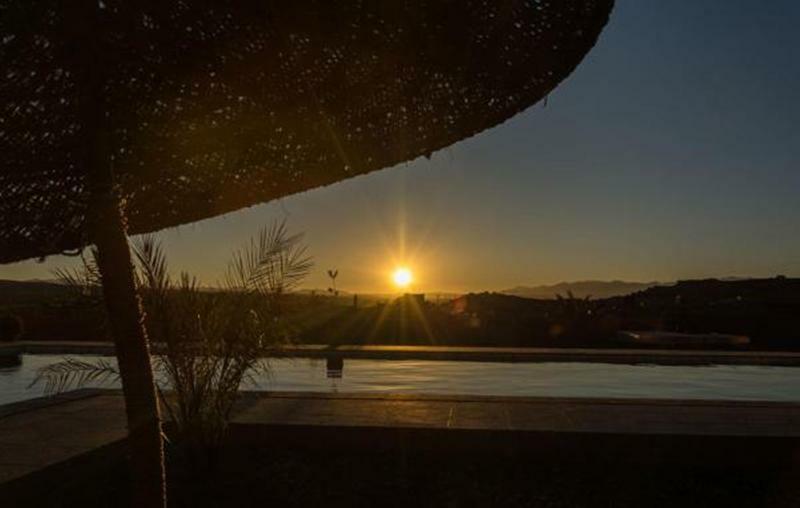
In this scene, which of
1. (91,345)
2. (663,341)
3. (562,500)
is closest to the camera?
(562,500)

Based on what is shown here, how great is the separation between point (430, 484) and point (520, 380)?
8.53 m

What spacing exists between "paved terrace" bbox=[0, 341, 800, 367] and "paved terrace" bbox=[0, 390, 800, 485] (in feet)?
23.2

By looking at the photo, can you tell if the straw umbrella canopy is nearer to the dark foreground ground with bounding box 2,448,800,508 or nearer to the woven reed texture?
the woven reed texture

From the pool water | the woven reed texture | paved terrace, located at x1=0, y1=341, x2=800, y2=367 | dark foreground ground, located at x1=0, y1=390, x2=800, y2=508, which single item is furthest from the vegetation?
paved terrace, located at x1=0, y1=341, x2=800, y2=367

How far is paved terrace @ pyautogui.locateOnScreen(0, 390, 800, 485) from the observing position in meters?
5.81

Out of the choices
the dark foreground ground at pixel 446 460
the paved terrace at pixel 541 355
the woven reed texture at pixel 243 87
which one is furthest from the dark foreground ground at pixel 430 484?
the paved terrace at pixel 541 355

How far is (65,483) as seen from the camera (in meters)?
5.37

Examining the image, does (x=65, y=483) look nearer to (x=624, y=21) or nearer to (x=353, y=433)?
(x=353, y=433)

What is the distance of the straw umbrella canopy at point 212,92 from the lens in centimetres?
245

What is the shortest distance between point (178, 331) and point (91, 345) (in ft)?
41.8

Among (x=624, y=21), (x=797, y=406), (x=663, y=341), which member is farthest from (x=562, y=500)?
(x=663, y=341)

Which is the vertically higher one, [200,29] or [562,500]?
[200,29]

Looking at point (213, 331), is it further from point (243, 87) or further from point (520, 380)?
point (520, 380)

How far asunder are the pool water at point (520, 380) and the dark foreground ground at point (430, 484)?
5846mm
